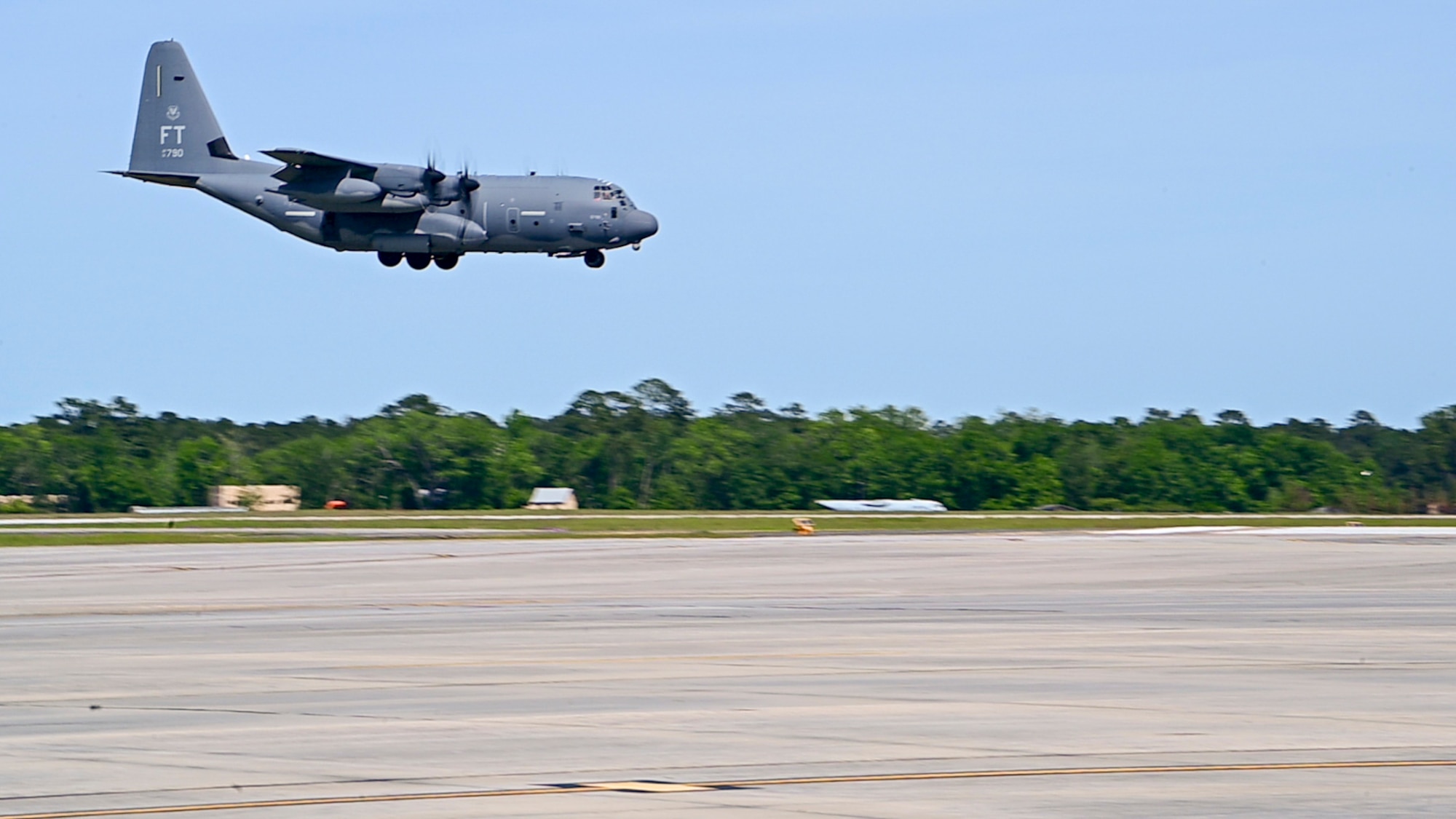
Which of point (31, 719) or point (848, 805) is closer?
point (848, 805)

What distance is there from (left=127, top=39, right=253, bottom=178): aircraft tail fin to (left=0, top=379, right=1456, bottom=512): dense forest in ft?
133

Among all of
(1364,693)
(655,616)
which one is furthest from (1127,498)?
(1364,693)

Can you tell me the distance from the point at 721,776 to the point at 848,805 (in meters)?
1.38

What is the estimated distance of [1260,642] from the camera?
21.3m

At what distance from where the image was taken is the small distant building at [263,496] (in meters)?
102

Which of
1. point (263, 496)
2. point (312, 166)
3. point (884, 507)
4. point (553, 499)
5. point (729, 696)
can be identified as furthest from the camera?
point (263, 496)

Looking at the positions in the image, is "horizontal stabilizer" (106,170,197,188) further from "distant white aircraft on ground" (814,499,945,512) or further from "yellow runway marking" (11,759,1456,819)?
"yellow runway marking" (11,759,1456,819)

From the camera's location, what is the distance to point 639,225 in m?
60.0

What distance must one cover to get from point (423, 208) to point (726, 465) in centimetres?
5801

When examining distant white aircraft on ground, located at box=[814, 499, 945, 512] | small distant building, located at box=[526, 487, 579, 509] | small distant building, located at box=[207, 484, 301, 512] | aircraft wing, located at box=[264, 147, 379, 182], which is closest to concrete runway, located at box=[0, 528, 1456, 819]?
aircraft wing, located at box=[264, 147, 379, 182]

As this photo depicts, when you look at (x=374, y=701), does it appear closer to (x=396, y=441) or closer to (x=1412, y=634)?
(x=1412, y=634)

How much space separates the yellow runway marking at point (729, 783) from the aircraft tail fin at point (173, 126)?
58.0 meters

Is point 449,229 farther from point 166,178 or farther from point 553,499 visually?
point 553,499

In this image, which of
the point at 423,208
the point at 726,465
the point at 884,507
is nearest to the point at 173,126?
the point at 423,208
